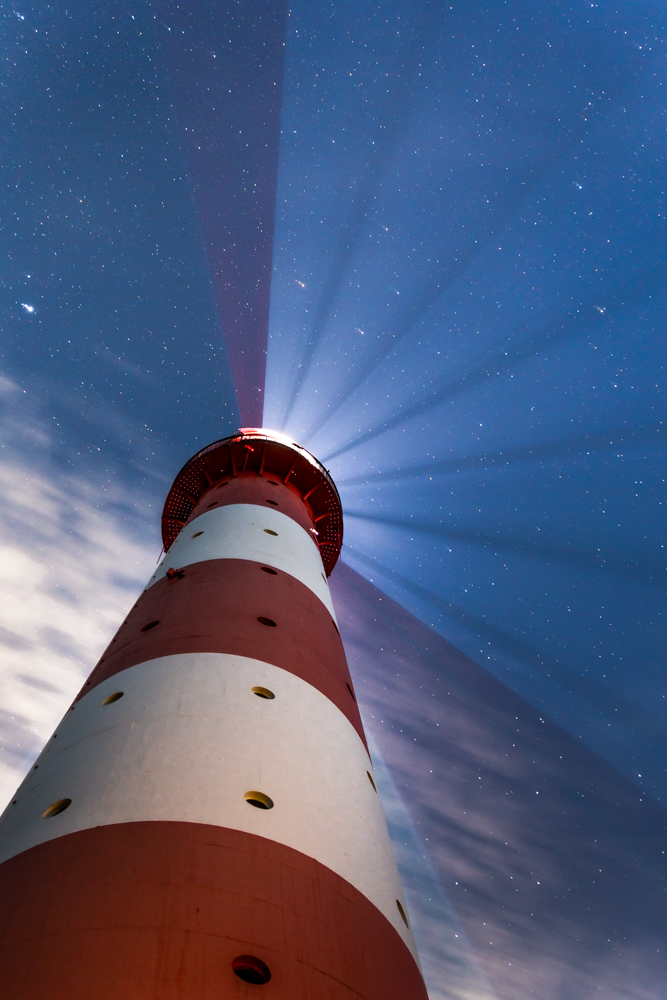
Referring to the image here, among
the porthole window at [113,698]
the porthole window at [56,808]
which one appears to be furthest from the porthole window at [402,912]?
the porthole window at [113,698]

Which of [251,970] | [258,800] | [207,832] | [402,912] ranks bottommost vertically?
[251,970]

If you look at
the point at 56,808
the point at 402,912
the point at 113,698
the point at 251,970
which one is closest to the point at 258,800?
the point at 251,970

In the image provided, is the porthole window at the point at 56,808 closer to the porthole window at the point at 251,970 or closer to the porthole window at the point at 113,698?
the porthole window at the point at 113,698

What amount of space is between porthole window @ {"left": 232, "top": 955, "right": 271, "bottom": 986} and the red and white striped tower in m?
0.02

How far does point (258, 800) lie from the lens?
5.89 meters

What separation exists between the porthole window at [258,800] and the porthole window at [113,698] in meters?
2.42

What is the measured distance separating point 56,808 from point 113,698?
180cm

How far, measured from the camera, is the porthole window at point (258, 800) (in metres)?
5.82

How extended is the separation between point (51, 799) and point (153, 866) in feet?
5.82

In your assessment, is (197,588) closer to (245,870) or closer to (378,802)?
(378,802)

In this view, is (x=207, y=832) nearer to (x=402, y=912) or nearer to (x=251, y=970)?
(x=251, y=970)

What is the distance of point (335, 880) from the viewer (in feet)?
18.2

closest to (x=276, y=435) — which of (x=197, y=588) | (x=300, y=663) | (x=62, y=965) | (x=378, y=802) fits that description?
(x=197, y=588)

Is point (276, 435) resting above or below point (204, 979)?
above
